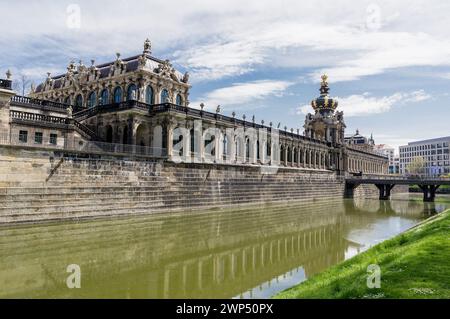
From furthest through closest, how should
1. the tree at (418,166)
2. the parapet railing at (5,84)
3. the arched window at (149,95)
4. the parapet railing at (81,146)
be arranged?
the tree at (418,166), the arched window at (149,95), the parapet railing at (81,146), the parapet railing at (5,84)

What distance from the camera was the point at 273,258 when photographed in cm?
1648

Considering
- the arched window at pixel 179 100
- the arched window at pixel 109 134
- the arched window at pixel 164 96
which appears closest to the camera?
the arched window at pixel 109 134

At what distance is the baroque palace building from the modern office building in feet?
334

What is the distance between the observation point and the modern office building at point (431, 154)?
137m

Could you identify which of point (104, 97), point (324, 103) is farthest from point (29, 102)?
point (324, 103)

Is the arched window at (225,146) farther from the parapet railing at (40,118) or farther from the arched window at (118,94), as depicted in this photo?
the parapet railing at (40,118)

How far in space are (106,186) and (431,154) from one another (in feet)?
484

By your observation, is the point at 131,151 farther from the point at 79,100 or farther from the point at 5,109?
the point at 79,100

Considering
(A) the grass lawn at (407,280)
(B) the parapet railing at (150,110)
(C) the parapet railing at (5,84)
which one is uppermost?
(B) the parapet railing at (150,110)

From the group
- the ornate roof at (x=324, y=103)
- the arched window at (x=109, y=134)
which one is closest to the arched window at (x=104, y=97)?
the arched window at (x=109, y=134)

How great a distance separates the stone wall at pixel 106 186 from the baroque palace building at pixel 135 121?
3.79 ft
